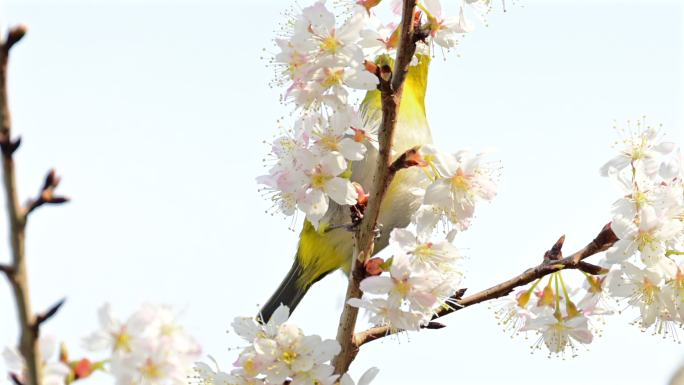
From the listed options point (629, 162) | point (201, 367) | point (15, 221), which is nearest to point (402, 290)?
point (201, 367)

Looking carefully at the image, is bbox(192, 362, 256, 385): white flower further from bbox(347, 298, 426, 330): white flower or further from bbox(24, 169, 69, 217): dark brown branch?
bbox(24, 169, 69, 217): dark brown branch

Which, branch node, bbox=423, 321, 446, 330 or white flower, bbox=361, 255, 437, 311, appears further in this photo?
branch node, bbox=423, 321, 446, 330

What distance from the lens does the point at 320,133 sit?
2.85 metres

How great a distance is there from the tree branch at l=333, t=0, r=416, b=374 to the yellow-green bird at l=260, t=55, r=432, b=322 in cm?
72

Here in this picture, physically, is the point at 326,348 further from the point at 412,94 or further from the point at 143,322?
the point at 412,94

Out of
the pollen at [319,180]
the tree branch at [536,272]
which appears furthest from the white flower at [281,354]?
the pollen at [319,180]

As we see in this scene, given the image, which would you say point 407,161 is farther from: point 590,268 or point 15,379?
point 15,379

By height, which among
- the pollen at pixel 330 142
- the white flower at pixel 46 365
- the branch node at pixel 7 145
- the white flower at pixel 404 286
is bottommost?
the white flower at pixel 46 365

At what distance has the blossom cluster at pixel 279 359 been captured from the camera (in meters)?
2.79

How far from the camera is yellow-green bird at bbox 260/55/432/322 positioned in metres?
3.81

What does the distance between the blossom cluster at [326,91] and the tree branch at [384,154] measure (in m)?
0.07

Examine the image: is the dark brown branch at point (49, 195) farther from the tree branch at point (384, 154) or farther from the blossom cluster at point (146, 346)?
the tree branch at point (384, 154)

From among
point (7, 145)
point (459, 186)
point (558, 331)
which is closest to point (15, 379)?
point (7, 145)

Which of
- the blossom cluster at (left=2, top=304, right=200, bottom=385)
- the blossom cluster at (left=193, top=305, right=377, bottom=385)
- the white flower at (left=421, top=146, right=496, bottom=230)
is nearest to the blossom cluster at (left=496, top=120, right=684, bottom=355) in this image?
the white flower at (left=421, top=146, right=496, bottom=230)
